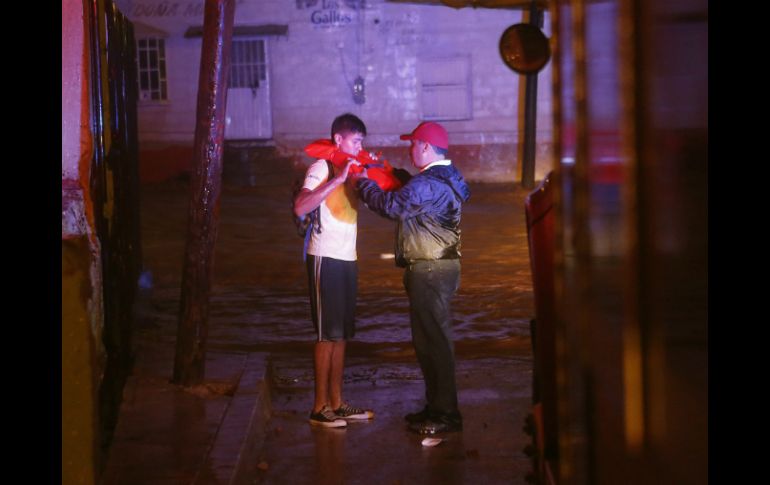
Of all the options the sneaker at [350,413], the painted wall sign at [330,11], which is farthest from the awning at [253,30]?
the sneaker at [350,413]

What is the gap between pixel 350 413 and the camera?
20.5 feet

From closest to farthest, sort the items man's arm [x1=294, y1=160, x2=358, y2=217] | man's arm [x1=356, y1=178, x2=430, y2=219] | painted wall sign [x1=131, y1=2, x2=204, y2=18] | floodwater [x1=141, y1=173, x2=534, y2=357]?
1. man's arm [x1=356, y1=178, x2=430, y2=219]
2. man's arm [x1=294, y1=160, x2=358, y2=217]
3. floodwater [x1=141, y1=173, x2=534, y2=357]
4. painted wall sign [x1=131, y1=2, x2=204, y2=18]

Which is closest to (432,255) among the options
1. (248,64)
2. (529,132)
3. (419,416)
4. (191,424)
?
(419,416)

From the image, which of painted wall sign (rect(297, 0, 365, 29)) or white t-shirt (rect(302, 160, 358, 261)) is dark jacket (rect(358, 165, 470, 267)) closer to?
white t-shirt (rect(302, 160, 358, 261))

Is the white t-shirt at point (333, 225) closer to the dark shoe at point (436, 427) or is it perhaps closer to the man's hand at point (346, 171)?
the man's hand at point (346, 171)

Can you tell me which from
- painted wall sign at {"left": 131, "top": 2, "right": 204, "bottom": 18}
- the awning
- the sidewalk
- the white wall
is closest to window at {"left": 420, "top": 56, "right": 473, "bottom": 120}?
the white wall

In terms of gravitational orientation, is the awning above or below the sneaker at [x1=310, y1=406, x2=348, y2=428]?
above

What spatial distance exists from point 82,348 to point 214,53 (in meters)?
3.12

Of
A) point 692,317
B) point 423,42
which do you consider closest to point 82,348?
point 692,317

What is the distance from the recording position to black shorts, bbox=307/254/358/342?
5.88 metres

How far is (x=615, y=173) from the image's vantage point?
1960 mm

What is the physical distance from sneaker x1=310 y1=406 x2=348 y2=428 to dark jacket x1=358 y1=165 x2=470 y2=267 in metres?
1.12

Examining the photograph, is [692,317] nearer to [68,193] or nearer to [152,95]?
[68,193]
